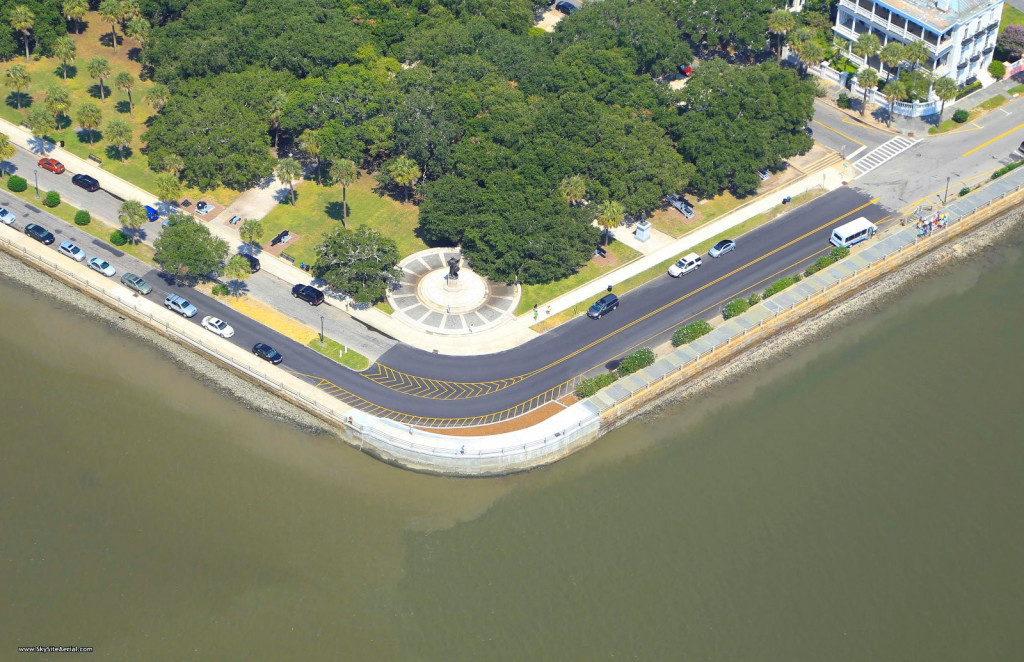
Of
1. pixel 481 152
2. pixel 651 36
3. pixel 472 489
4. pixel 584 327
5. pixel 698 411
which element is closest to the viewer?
pixel 472 489

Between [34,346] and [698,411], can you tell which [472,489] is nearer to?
[698,411]

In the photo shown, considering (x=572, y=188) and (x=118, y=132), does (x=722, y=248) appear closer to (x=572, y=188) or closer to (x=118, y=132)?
(x=572, y=188)

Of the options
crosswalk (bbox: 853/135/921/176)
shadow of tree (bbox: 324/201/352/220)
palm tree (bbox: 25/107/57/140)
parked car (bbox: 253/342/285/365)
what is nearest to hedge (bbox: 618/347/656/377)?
parked car (bbox: 253/342/285/365)

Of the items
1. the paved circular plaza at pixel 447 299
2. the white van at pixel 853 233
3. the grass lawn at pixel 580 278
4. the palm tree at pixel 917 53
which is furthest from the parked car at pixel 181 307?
the palm tree at pixel 917 53

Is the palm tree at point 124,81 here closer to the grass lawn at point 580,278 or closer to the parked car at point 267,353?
the parked car at point 267,353

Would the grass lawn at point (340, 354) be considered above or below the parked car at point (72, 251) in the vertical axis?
below

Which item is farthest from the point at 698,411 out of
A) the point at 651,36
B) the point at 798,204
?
the point at 651,36
